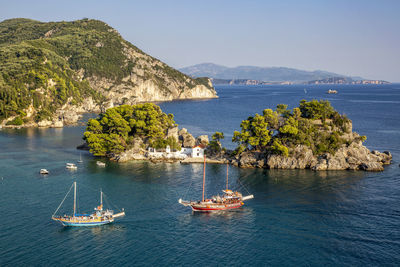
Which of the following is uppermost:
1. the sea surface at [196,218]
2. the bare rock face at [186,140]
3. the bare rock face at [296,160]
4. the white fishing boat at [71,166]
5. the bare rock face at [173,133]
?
the bare rock face at [173,133]

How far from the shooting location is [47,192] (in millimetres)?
68188

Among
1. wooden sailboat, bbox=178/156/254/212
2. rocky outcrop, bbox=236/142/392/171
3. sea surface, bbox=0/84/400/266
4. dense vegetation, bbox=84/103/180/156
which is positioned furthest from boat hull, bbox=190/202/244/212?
dense vegetation, bbox=84/103/180/156

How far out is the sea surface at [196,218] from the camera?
45.7 meters

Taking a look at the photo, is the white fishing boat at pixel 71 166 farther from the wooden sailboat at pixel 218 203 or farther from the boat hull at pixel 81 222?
the wooden sailboat at pixel 218 203

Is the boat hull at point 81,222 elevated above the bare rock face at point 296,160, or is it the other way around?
the bare rock face at point 296,160

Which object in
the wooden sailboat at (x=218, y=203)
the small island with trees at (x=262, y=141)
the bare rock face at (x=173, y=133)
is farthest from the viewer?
the bare rock face at (x=173, y=133)

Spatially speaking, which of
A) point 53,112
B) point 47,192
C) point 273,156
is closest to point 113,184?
point 47,192

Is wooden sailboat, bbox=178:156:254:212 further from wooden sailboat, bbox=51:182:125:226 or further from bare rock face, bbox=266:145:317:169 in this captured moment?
bare rock face, bbox=266:145:317:169

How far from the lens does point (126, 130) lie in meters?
100

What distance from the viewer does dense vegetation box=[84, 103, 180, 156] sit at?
320 ft

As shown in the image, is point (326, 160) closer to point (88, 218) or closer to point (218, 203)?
point (218, 203)

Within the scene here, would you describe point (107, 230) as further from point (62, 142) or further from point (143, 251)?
point (62, 142)

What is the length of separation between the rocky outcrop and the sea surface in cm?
282

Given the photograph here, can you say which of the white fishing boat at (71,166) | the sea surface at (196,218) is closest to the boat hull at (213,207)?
the sea surface at (196,218)
